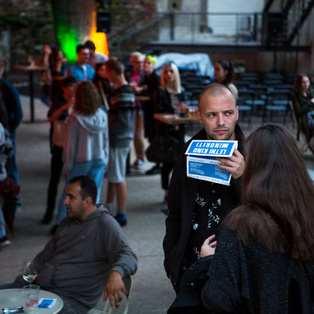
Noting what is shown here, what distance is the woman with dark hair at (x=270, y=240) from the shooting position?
82.8 inches

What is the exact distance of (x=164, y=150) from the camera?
780 cm

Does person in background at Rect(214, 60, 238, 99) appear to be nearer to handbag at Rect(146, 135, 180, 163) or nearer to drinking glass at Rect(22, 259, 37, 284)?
handbag at Rect(146, 135, 180, 163)

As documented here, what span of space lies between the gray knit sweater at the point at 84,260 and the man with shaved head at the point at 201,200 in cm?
109

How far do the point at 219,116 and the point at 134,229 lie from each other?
169 inches

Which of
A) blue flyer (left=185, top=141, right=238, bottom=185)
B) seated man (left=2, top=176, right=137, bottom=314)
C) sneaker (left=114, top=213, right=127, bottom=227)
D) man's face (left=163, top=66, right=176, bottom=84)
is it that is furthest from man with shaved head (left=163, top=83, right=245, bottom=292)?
man's face (left=163, top=66, right=176, bottom=84)

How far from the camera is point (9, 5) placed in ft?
96.2

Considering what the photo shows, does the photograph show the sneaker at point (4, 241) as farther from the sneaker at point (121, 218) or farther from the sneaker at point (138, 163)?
the sneaker at point (138, 163)

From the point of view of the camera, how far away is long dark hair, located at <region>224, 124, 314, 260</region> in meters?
2.10

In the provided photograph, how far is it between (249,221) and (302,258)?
219 mm

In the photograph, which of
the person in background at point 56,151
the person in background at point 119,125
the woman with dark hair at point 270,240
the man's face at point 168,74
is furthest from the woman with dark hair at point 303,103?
the woman with dark hair at point 270,240

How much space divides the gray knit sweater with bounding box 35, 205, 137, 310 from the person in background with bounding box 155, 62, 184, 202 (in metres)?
3.85

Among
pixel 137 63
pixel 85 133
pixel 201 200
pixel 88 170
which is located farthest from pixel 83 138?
pixel 137 63

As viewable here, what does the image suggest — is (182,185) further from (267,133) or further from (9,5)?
(9,5)

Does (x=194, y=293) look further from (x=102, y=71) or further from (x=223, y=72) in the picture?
(x=102, y=71)
